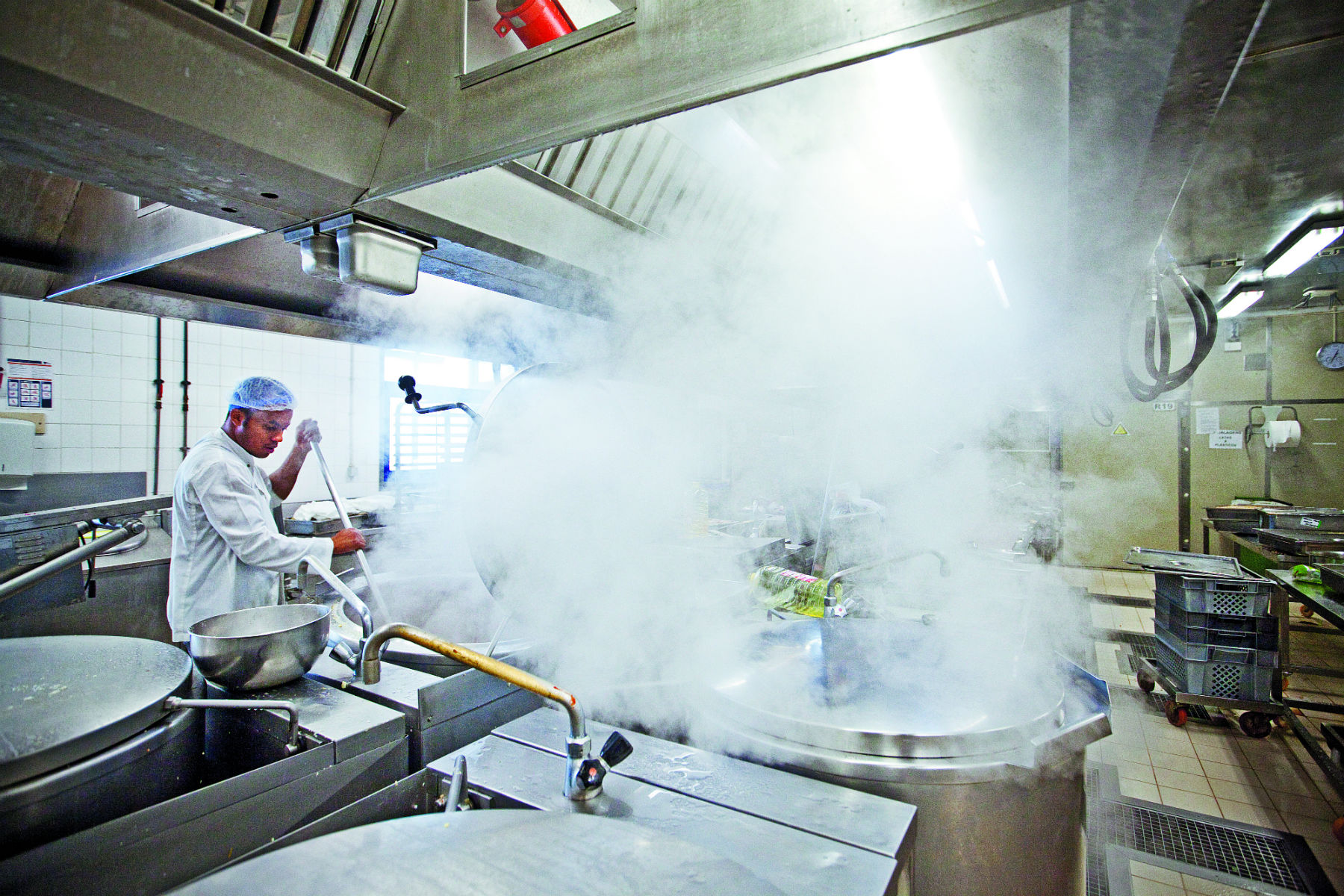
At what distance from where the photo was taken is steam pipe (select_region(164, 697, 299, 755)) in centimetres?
96

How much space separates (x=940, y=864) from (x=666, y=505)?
1.18 meters

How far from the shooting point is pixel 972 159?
0.80 meters

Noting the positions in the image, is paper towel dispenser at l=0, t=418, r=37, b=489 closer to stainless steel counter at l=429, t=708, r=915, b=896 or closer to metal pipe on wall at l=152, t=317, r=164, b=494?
metal pipe on wall at l=152, t=317, r=164, b=494

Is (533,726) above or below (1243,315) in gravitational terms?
below

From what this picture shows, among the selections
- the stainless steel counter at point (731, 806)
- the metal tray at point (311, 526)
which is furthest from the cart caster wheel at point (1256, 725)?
the metal tray at point (311, 526)

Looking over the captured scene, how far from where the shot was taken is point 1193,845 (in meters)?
2.37

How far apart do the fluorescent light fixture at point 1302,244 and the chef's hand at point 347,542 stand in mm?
4236

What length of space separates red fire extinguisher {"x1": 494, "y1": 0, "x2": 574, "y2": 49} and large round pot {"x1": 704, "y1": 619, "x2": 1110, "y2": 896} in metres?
1.33

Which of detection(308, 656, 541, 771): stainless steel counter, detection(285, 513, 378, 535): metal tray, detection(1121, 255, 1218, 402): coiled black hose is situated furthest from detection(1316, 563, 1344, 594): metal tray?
detection(285, 513, 378, 535): metal tray

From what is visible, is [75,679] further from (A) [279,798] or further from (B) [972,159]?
(B) [972,159]

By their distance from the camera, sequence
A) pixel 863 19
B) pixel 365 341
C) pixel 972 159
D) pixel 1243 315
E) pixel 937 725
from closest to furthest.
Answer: pixel 863 19 < pixel 972 159 < pixel 937 725 < pixel 365 341 < pixel 1243 315

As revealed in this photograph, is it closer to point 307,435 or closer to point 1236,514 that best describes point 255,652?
point 307,435

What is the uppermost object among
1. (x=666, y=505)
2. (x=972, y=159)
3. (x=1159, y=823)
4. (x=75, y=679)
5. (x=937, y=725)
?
(x=972, y=159)

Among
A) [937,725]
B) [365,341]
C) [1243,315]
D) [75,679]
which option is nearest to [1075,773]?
[937,725]
